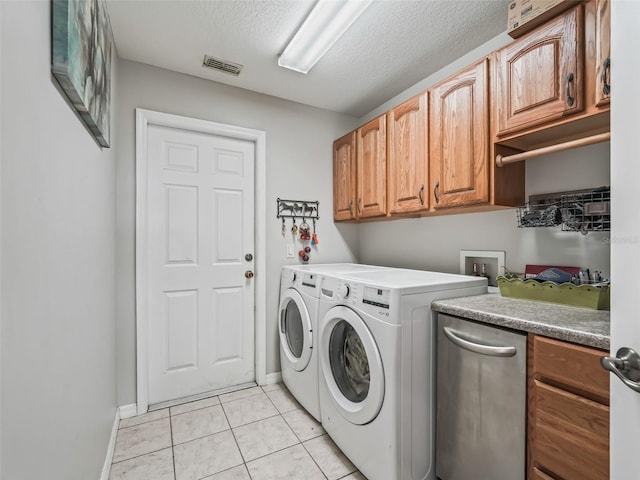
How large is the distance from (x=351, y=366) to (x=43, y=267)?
147 cm

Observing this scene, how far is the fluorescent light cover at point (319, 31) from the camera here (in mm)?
1512

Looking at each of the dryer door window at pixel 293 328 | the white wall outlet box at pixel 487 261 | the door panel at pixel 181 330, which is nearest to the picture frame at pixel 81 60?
the door panel at pixel 181 330

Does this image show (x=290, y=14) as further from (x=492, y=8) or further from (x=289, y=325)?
(x=289, y=325)

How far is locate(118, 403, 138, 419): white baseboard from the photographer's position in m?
2.04

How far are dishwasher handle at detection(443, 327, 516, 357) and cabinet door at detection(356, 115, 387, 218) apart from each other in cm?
108

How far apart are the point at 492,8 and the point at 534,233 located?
122 cm

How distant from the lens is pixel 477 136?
158cm

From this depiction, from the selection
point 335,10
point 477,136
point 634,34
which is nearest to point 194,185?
point 335,10

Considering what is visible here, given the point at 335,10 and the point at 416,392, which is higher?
the point at 335,10

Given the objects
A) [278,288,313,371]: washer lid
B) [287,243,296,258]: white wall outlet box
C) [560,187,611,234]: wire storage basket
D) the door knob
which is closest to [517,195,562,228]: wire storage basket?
[560,187,611,234]: wire storage basket

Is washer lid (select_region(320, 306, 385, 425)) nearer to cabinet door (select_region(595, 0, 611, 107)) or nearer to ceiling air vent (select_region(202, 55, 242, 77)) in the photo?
cabinet door (select_region(595, 0, 611, 107))

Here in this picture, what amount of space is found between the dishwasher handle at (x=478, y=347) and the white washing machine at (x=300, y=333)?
818 mm

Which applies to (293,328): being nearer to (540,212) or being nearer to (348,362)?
(348,362)

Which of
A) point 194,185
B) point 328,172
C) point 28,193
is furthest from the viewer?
point 328,172
